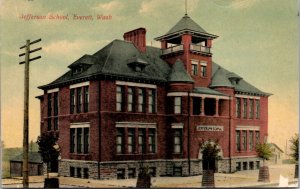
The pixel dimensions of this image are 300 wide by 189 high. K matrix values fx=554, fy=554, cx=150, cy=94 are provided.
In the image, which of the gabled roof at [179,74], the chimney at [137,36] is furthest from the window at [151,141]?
the chimney at [137,36]

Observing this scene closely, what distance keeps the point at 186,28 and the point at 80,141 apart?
6.06 meters

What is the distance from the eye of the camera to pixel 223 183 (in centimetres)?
2134

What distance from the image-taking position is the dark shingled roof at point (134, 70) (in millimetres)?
21422

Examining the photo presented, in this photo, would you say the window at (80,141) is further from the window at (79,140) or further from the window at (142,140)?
the window at (142,140)

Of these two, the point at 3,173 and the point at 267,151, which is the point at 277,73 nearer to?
the point at 267,151

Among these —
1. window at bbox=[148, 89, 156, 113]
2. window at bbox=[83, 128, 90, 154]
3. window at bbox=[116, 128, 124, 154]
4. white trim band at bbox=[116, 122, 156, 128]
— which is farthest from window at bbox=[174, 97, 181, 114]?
window at bbox=[83, 128, 90, 154]

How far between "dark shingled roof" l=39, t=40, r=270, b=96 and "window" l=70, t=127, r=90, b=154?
1.93 metres

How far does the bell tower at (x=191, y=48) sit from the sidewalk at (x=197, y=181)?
13.0 ft

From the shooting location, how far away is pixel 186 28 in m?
21.5

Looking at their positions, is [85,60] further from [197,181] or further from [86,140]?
[197,181]

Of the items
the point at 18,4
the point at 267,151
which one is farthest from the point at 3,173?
the point at 267,151

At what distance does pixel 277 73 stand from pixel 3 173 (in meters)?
11.1

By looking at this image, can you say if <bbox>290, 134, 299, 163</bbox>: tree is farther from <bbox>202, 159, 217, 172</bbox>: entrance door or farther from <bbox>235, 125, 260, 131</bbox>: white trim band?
<bbox>202, 159, 217, 172</bbox>: entrance door

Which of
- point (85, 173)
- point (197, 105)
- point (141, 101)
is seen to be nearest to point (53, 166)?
point (85, 173)
